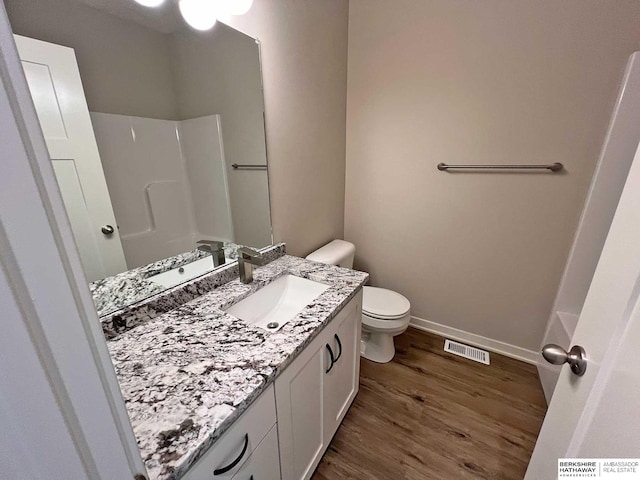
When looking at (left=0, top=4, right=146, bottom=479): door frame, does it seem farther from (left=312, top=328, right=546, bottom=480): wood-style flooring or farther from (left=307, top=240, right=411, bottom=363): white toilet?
(left=307, top=240, right=411, bottom=363): white toilet

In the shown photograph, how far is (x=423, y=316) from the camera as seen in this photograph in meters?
2.15

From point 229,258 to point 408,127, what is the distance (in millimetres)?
1436

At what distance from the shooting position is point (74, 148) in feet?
2.51

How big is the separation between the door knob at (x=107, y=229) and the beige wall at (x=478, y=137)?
161cm

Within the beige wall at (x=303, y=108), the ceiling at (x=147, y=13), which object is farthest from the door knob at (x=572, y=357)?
the ceiling at (x=147, y=13)

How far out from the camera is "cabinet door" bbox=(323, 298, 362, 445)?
1.14 m

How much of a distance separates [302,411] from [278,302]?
477 millimetres

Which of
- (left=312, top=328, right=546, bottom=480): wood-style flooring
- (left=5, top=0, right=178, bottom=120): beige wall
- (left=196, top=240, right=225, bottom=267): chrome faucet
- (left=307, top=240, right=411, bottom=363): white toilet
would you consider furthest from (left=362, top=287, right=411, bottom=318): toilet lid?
(left=5, top=0, right=178, bottom=120): beige wall

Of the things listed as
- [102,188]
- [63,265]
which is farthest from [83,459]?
[102,188]

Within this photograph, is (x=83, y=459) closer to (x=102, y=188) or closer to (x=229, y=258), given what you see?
(x=102, y=188)

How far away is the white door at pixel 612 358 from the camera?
1.40ft

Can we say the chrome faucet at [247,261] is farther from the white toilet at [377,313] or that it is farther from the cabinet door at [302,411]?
the white toilet at [377,313]

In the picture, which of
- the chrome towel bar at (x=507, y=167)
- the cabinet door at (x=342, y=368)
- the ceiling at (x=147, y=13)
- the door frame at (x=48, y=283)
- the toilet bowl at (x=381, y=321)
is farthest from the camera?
the toilet bowl at (x=381, y=321)

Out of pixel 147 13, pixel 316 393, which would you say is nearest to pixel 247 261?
pixel 316 393
